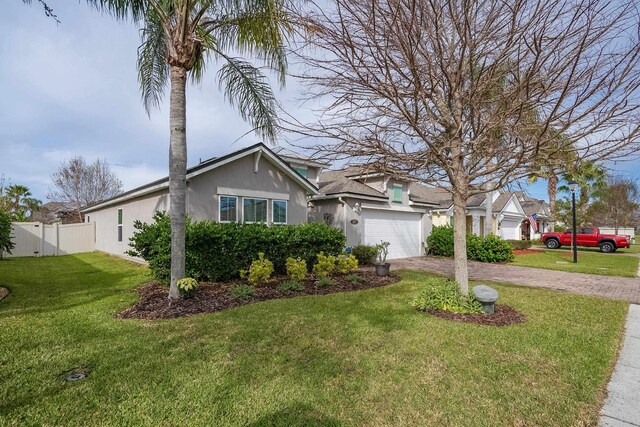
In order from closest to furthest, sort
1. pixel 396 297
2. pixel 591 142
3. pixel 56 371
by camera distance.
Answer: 1. pixel 56 371
2. pixel 591 142
3. pixel 396 297

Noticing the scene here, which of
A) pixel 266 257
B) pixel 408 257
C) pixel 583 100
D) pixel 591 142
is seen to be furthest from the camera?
pixel 408 257

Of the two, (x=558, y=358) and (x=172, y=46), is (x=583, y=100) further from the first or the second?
(x=172, y=46)

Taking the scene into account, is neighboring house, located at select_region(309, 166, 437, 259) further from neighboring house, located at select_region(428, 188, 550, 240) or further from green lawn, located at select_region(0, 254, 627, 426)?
green lawn, located at select_region(0, 254, 627, 426)

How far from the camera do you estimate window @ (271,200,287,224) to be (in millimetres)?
12875

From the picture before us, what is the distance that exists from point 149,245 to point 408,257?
1348 centimetres

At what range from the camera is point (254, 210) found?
40.5 feet

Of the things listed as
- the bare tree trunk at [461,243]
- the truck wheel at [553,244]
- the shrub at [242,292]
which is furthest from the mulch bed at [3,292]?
the truck wheel at [553,244]

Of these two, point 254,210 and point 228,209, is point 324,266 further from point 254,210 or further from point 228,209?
point 228,209

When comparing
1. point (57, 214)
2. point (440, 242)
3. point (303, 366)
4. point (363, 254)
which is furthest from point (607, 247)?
point (57, 214)

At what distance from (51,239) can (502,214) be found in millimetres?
32068

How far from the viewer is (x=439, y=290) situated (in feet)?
21.9

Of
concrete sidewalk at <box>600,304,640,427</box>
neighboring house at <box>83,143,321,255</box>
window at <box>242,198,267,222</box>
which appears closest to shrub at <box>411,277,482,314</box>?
concrete sidewalk at <box>600,304,640,427</box>

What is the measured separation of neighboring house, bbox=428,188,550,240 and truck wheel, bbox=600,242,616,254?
20.7 ft

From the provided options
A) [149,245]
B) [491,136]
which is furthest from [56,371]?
[491,136]
